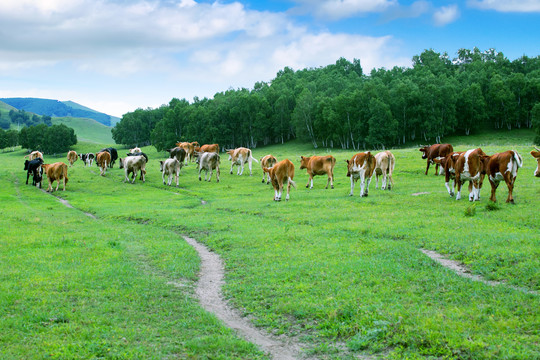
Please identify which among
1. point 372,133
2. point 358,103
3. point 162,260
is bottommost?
point 162,260

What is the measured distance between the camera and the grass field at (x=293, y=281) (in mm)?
6836

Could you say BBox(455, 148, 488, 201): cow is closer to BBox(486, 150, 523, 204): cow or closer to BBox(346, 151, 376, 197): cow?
BBox(486, 150, 523, 204): cow

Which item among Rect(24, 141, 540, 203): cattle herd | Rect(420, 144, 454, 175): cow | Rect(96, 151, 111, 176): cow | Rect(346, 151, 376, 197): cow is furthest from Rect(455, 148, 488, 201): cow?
Rect(96, 151, 111, 176): cow

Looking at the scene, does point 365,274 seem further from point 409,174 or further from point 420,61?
point 420,61

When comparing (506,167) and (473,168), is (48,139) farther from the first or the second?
(506,167)

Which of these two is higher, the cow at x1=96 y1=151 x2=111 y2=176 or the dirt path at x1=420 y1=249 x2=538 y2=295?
the cow at x1=96 y1=151 x2=111 y2=176

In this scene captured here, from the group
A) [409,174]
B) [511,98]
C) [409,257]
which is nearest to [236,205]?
[409,257]

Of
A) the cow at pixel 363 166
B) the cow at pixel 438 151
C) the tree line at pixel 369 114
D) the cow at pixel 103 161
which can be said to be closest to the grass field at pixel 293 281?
the cow at pixel 363 166

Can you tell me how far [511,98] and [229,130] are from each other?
64.5 m

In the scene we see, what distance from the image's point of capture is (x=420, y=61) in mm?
168875

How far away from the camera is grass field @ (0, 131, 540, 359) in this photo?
6.84 m

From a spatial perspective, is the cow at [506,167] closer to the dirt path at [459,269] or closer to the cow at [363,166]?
the cow at [363,166]

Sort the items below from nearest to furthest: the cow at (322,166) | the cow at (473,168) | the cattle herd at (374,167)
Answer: the cattle herd at (374,167) → the cow at (473,168) → the cow at (322,166)

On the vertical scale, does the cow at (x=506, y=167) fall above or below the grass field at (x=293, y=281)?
above
